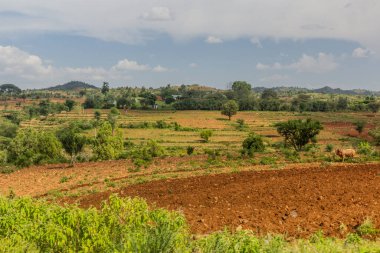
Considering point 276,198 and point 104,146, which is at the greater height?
point 276,198

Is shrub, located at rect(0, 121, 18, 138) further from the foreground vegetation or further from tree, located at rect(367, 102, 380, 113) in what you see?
tree, located at rect(367, 102, 380, 113)

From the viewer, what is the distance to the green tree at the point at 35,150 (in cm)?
2781

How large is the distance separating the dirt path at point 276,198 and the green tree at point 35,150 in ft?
43.7

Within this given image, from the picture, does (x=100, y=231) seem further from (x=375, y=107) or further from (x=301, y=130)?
(x=375, y=107)

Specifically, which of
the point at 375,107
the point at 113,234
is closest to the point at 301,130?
the point at 113,234

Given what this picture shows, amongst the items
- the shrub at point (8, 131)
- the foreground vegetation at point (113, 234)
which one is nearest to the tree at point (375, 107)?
the shrub at point (8, 131)

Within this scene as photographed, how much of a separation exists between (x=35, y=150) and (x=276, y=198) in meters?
25.1

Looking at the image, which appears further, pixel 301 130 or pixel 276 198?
pixel 301 130

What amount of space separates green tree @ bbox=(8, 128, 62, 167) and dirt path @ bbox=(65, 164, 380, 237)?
13329mm

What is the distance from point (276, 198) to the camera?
13148 mm

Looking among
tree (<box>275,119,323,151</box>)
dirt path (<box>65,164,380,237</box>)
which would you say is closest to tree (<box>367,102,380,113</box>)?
tree (<box>275,119,323,151</box>)

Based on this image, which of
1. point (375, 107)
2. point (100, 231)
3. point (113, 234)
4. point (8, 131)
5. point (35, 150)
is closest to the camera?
point (100, 231)

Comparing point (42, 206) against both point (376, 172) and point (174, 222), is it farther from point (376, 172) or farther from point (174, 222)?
point (376, 172)

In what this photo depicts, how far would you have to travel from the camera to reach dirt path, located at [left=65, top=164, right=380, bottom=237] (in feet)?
35.6
